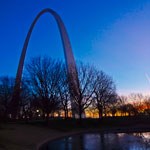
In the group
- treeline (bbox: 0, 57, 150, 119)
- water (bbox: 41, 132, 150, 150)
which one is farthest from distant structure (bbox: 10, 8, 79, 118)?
water (bbox: 41, 132, 150, 150)

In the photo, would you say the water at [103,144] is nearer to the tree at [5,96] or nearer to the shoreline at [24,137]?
the shoreline at [24,137]

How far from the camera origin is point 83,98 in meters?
71.4

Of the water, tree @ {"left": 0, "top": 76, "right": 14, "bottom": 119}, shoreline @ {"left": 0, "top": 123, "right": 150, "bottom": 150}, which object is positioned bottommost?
the water

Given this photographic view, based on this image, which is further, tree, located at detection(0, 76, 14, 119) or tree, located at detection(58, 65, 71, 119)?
tree, located at detection(0, 76, 14, 119)

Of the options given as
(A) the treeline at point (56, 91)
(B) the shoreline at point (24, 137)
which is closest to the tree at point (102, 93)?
(A) the treeline at point (56, 91)

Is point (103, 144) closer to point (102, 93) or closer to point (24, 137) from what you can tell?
point (24, 137)

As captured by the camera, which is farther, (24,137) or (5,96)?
(5,96)

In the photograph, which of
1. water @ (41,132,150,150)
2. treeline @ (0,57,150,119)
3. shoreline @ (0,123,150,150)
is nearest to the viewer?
shoreline @ (0,123,150,150)

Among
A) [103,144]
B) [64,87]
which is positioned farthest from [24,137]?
[64,87]

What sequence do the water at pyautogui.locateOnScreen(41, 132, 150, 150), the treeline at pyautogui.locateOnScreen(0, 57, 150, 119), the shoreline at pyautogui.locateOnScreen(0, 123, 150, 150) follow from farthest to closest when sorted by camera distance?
1. the treeline at pyautogui.locateOnScreen(0, 57, 150, 119)
2. the water at pyautogui.locateOnScreen(41, 132, 150, 150)
3. the shoreline at pyautogui.locateOnScreen(0, 123, 150, 150)

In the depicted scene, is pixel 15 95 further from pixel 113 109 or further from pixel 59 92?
pixel 113 109

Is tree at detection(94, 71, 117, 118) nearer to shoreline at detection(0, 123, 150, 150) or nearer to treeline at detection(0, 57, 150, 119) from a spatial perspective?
treeline at detection(0, 57, 150, 119)

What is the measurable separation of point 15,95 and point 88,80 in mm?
16290

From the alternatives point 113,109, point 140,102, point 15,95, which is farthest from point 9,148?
point 140,102
